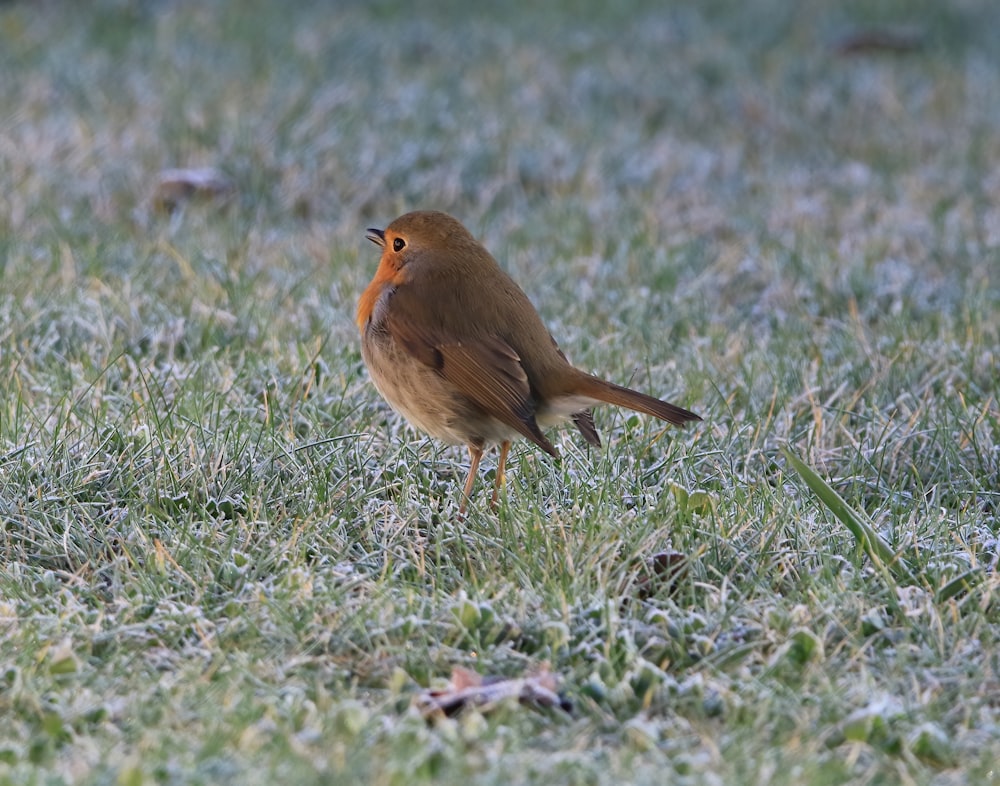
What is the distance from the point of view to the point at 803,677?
3.16m

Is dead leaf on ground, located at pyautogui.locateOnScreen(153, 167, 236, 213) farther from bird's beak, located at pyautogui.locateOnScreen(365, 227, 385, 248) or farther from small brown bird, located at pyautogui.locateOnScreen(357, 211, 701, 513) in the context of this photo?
small brown bird, located at pyautogui.locateOnScreen(357, 211, 701, 513)

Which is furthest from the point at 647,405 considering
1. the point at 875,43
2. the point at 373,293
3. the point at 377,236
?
the point at 875,43

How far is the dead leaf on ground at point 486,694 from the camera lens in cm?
300

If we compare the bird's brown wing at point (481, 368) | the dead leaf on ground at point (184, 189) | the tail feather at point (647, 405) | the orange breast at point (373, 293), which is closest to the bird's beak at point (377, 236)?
the orange breast at point (373, 293)

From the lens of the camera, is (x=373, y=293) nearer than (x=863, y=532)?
No

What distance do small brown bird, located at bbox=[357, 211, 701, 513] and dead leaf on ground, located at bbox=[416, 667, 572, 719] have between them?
83 centimetres

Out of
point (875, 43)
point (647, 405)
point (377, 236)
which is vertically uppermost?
point (377, 236)

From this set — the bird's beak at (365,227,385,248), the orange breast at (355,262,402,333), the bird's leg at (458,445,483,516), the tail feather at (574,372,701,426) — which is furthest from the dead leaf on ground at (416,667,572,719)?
the bird's beak at (365,227,385,248)

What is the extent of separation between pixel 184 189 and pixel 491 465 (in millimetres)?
3636

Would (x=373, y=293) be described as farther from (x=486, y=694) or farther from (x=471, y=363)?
(x=486, y=694)

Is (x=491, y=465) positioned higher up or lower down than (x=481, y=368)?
lower down

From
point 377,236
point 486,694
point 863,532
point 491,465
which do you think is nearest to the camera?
point 486,694

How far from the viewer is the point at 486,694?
3.03 m

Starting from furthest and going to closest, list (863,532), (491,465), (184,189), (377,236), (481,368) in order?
(184,189)
(377,236)
(491,465)
(481,368)
(863,532)
